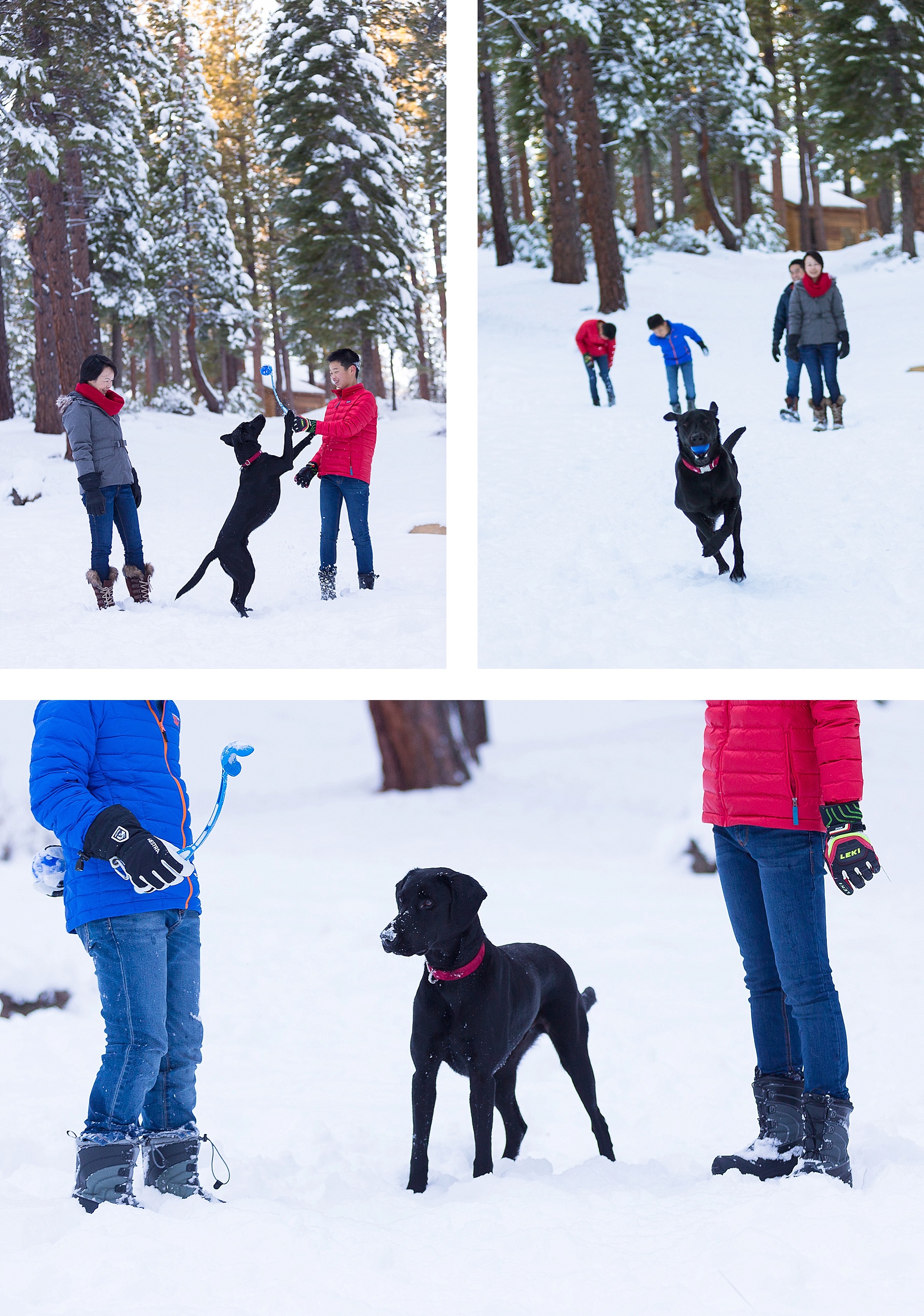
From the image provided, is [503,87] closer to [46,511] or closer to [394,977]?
[46,511]

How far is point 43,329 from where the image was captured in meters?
3.14

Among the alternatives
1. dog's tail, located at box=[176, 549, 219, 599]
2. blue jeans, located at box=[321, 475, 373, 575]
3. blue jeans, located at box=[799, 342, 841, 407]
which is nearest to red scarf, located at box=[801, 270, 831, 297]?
blue jeans, located at box=[799, 342, 841, 407]

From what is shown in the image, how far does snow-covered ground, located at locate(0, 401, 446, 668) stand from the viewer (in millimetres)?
2900

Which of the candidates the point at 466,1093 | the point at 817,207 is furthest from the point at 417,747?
the point at 817,207

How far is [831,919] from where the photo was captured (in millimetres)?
5023

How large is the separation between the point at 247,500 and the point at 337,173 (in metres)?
0.97

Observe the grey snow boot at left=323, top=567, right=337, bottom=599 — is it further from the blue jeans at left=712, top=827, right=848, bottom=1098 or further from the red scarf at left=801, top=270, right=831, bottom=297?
the red scarf at left=801, top=270, right=831, bottom=297

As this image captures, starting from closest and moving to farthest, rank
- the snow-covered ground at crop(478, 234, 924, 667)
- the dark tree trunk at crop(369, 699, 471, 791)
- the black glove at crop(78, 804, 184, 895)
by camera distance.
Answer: the black glove at crop(78, 804, 184, 895) < the snow-covered ground at crop(478, 234, 924, 667) < the dark tree trunk at crop(369, 699, 471, 791)

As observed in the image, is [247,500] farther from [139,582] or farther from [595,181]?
[595,181]

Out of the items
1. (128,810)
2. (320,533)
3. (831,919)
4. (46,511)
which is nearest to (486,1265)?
(128,810)

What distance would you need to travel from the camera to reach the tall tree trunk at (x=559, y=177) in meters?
3.01

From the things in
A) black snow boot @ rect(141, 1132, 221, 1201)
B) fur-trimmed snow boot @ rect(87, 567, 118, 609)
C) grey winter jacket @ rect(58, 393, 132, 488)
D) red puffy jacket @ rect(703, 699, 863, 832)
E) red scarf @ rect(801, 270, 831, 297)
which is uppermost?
red scarf @ rect(801, 270, 831, 297)

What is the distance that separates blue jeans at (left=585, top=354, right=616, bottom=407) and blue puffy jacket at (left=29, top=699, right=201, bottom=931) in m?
1.54

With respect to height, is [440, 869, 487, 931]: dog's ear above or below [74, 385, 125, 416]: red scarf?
below
